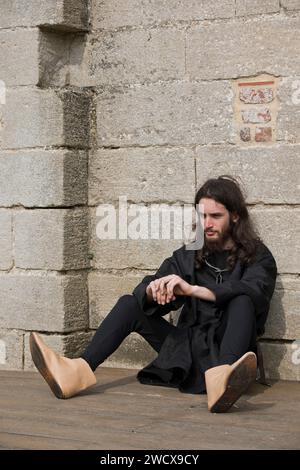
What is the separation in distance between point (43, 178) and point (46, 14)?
1.06 m

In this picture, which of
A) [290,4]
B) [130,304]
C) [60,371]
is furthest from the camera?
[290,4]

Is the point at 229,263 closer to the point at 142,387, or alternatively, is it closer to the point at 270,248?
the point at 270,248

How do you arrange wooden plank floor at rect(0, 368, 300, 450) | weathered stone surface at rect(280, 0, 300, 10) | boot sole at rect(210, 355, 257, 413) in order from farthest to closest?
weathered stone surface at rect(280, 0, 300, 10)
boot sole at rect(210, 355, 257, 413)
wooden plank floor at rect(0, 368, 300, 450)

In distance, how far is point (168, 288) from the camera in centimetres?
553

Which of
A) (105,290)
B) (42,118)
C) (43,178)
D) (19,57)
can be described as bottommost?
(105,290)

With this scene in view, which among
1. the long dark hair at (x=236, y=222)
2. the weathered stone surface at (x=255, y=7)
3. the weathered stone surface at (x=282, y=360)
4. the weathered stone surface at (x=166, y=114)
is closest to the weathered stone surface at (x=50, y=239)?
the weathered stone surface at (x=166, y=114)

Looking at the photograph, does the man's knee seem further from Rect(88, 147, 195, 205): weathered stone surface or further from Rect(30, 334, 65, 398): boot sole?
Rect(88, 147, 195, 205): weathered stone surface

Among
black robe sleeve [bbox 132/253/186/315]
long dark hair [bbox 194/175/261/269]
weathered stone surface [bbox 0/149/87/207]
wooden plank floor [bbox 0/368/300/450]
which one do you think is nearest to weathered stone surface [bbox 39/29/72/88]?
weathered stone surface [bbox 0/149/87/207]

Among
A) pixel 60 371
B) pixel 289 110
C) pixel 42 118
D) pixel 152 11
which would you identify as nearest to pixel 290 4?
pixel 289 110

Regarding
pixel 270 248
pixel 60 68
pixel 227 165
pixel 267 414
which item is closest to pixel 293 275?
pixel 270 248

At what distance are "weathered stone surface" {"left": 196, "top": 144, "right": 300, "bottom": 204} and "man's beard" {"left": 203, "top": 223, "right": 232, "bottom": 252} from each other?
39cm

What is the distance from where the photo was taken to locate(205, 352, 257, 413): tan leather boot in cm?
498

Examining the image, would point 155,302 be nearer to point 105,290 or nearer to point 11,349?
point 105,290

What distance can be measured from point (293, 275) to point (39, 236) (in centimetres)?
169
